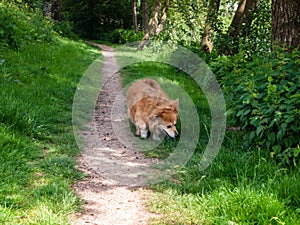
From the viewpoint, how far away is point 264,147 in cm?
425

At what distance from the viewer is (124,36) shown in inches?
1092

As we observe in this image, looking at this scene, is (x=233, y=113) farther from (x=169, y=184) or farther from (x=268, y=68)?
(x=169, y=184)

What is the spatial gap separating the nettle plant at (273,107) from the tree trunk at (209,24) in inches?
197

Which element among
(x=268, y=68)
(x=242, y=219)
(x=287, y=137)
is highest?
(x=268, y=68)

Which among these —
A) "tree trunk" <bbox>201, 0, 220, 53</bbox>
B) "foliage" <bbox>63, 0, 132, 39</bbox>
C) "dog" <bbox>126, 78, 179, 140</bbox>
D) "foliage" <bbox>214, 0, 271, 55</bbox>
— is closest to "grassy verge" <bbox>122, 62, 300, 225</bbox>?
"dog" <bbox>126, 78, 179, 140</bbox>

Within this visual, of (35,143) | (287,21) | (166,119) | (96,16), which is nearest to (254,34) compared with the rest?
(287,21)

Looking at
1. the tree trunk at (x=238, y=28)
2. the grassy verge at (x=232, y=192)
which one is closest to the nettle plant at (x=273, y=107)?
the grassy verge at (x=232, y=192)

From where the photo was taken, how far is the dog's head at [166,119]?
17.5 feet

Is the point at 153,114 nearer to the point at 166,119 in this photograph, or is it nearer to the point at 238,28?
the point at 166,119

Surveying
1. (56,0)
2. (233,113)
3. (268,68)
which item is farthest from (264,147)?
(56,0)

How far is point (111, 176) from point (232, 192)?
62.8 inches

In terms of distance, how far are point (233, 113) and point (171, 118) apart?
1021 mm

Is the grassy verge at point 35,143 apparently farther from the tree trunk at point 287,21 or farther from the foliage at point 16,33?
the tree trunk at point 287,21

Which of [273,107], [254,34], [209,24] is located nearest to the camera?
[273,107]
